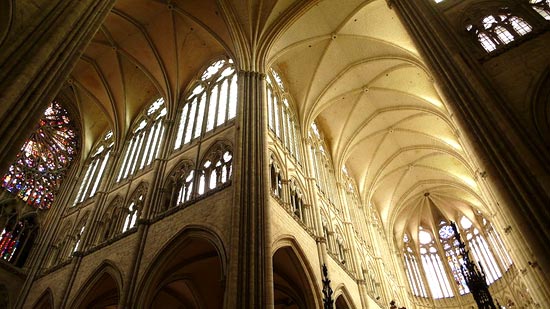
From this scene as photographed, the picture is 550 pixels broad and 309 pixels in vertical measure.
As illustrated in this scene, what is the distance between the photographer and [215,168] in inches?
443

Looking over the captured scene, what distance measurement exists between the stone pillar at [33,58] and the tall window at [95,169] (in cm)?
1102

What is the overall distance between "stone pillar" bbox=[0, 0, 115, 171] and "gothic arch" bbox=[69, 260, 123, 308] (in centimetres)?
645

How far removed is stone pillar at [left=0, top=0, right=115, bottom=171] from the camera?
4623 mm

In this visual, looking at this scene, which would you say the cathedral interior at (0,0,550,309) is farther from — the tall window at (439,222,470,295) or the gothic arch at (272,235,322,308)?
the tall window at (439,222,470,295)

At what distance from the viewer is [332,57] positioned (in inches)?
654

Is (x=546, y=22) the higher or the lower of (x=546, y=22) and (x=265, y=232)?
the higher

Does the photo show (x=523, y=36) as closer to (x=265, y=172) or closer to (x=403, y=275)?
(x=265, y=172)

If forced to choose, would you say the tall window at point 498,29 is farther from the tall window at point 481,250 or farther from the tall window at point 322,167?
the tall window at point 481,250

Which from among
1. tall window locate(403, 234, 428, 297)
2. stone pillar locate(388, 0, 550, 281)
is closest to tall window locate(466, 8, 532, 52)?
stone pillar locate(388, 0, 550, 281)

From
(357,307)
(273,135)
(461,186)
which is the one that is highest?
(461,186)

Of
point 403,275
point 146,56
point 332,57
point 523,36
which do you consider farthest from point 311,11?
point 403,275

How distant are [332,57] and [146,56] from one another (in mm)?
8471

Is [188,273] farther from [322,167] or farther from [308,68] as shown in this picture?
[308,68]

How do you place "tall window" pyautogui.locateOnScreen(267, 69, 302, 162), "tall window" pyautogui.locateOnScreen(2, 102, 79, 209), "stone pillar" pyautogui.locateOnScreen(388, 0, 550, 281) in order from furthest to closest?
"tall window" pyautogui.locateOnScreen(2, 102, 79, 209)
"tall window" pyautogui.locateOnScreen(267, 69, 302, 162)
"stone pillar" pyautogui.locateOnScreen(388, 0, 550, 281)
